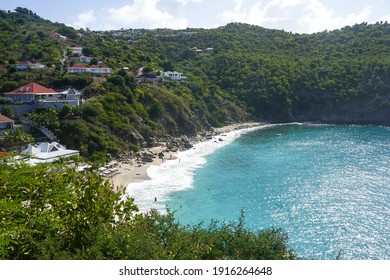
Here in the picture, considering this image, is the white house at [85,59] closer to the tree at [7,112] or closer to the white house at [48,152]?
the tree at [7,112]

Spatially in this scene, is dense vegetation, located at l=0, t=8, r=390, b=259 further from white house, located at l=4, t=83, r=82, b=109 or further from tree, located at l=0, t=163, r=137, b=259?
white house, located at l=4, t=83, r=82, b=109

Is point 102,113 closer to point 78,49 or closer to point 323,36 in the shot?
point 78,49

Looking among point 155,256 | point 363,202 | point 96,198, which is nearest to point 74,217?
point 96,198

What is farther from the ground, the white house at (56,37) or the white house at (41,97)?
the white house at (56,37)

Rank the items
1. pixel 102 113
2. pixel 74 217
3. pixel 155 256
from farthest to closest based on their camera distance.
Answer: pixel 102 113 → pixel 74 217 → pixel 155 256

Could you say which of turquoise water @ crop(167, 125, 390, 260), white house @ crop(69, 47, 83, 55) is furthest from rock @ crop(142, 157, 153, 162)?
white house @ crop(69, 47, 83, 55)

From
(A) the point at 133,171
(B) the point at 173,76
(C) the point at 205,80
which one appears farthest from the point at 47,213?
(C) the point at 205,80

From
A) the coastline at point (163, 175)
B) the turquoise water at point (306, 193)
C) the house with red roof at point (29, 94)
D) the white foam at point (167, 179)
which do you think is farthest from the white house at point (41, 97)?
the turquoise water at point (306, 193)
